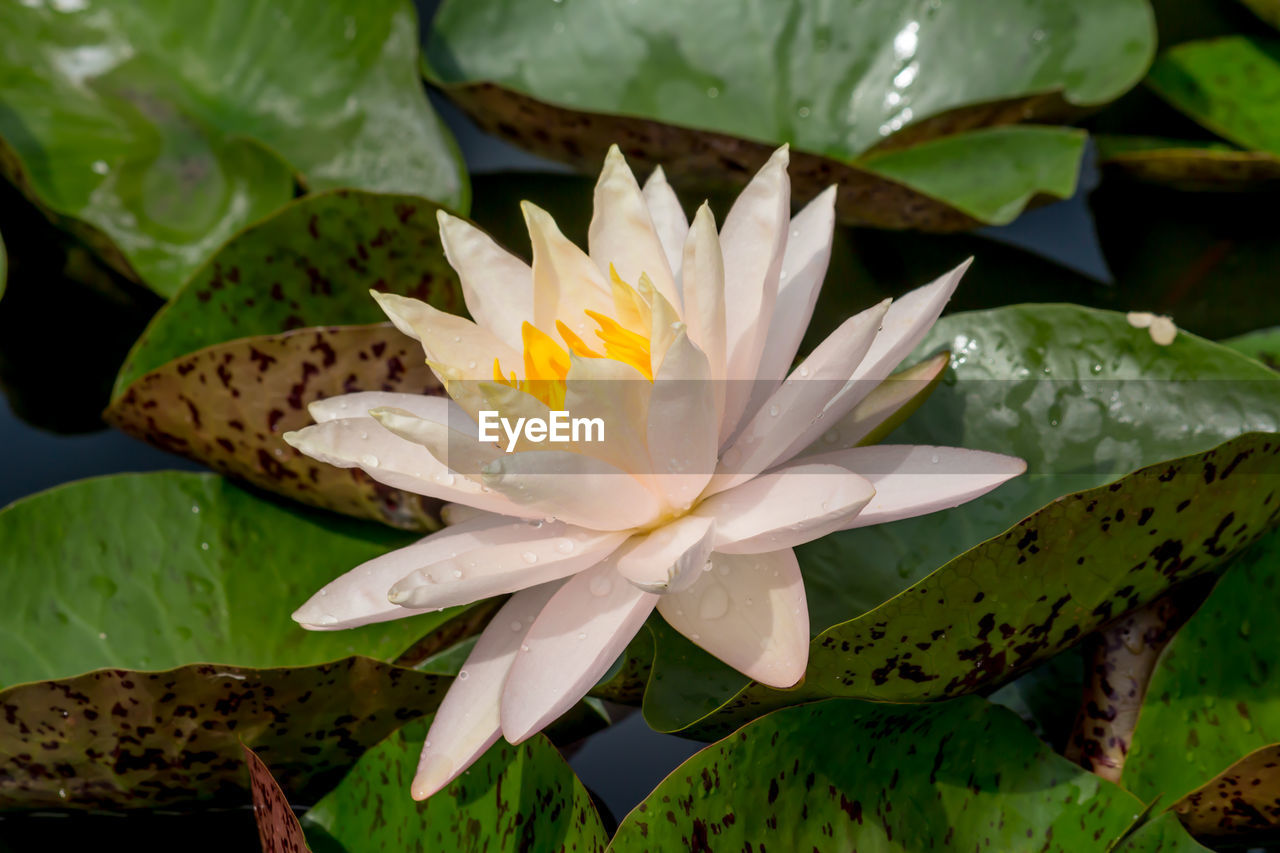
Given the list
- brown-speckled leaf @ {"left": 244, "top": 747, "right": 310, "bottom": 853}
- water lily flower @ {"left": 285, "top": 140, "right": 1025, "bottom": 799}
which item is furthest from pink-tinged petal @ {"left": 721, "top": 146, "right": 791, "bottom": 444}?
brown-speckled leaf @ {"left": 244, "top": 747, "right": 310, "bottom": 853}

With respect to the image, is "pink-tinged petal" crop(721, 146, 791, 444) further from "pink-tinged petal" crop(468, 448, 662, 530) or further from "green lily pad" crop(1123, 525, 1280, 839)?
"green lily pad" crop(1123, 525, 1280, 839)

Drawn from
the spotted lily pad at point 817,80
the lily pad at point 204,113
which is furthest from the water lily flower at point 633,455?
the lily pad at point 204,113

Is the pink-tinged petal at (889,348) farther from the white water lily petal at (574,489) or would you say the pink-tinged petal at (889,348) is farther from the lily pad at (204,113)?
the lily pad at (204,113)

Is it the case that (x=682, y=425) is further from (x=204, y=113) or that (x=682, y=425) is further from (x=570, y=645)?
(x=204, y=113)

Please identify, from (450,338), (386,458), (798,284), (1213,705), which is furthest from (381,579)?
(1213,705)

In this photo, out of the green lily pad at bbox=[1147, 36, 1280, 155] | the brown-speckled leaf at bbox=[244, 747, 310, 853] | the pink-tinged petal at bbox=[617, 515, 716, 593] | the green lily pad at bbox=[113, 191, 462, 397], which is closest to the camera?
the pink-tinged petal at bbox=[617, 515, 716, 593]
